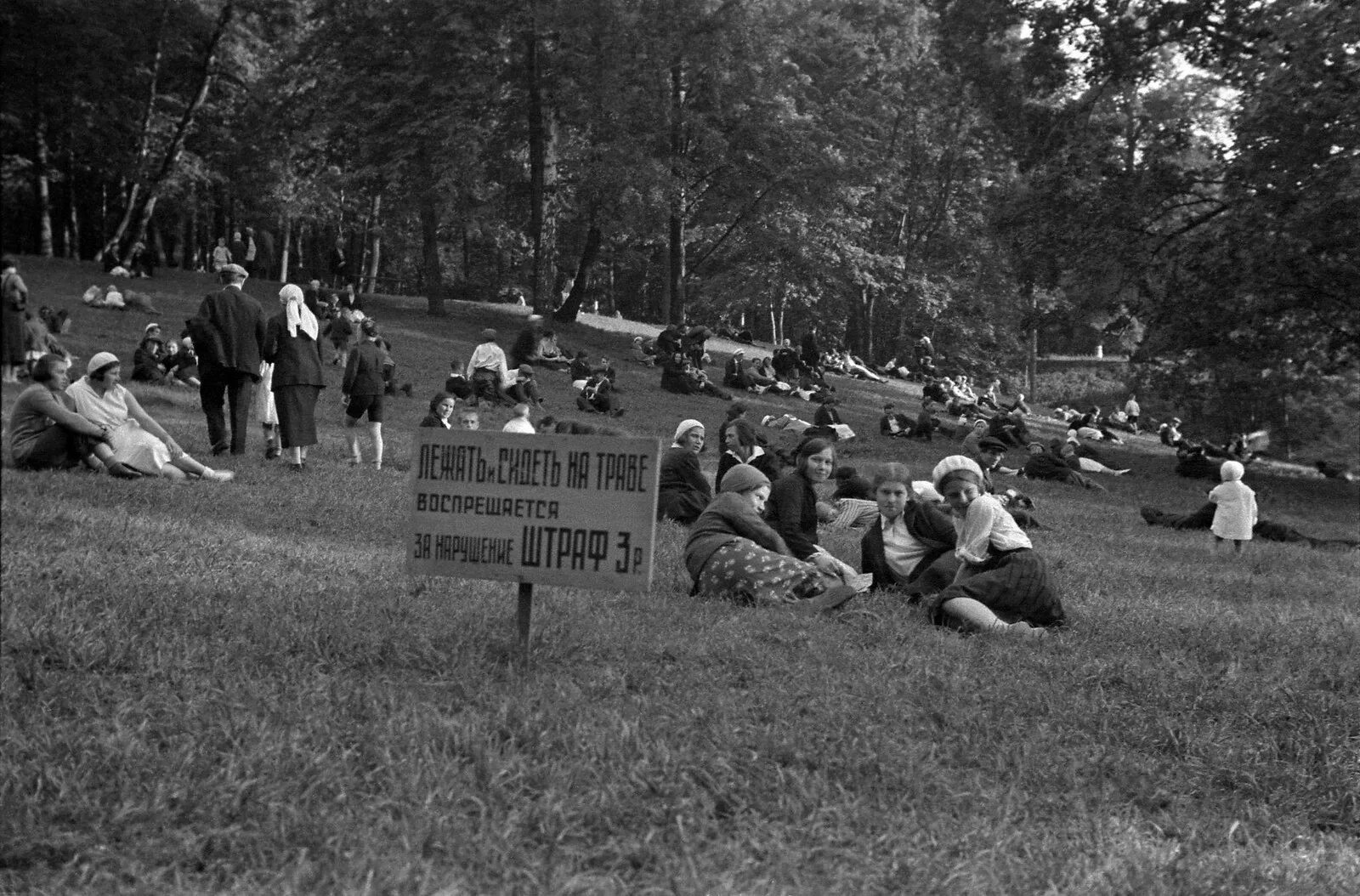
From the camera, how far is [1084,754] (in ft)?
18.1

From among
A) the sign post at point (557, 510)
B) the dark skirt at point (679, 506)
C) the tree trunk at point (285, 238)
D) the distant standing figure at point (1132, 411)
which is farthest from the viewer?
the tree trunk at point (285, 238)

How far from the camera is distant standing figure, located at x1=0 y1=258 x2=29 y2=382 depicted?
152cm

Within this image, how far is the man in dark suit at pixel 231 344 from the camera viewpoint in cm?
1266

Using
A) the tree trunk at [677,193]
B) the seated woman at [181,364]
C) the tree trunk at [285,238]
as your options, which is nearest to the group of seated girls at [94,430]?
the seated woman at [181,364]

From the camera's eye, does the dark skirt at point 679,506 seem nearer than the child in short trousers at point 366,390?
Yes

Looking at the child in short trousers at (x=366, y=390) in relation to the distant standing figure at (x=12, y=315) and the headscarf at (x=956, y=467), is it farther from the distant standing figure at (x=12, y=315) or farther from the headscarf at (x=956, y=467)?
the distant standing figure at (x=12, y=315)

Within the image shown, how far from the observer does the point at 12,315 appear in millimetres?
1537

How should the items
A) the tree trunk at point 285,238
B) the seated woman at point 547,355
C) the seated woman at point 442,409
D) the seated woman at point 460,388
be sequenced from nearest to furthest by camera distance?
the seated woman at point 442,409 → the seated woman at point 460,388 → the seated woman at point 547,355 → the tree trunk at point 285,238

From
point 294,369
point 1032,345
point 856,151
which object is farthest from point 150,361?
point 1032,345

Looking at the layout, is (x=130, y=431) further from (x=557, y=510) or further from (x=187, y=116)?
(x=187, y=116)

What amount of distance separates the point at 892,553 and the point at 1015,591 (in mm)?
1964

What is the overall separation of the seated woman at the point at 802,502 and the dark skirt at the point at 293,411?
4.89 m

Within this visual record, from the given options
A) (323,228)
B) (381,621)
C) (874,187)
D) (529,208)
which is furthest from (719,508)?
(323,228)

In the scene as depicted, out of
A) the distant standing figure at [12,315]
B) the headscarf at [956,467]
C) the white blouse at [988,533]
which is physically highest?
the distant standing figure at [12,315]
